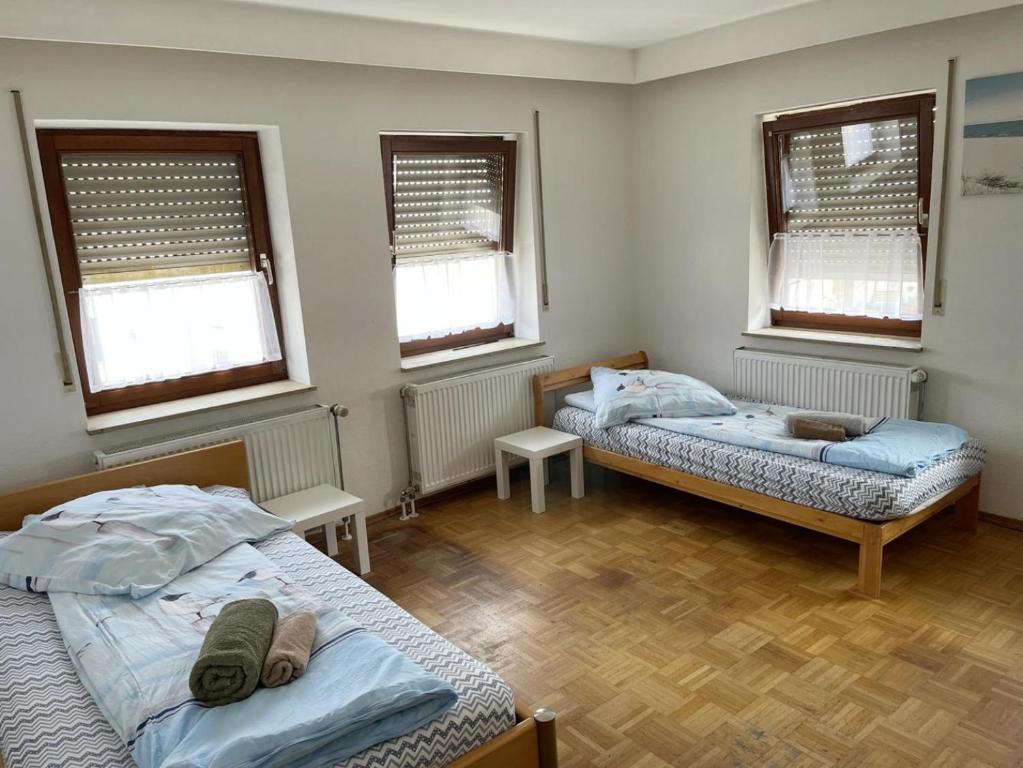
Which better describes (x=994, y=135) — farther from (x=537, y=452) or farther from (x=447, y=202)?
(x=447, y=202)

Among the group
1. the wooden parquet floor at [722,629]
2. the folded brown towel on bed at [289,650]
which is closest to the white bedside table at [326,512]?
the wooden parquet floor at [722,629]

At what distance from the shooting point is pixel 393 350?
433cm

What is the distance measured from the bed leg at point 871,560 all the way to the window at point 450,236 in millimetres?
2507

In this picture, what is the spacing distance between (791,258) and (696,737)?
3.12 meters

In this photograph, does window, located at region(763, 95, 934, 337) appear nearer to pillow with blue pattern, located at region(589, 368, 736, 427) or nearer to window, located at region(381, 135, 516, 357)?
pillow with blue pattern, located at region(589, 368, 736, 427)

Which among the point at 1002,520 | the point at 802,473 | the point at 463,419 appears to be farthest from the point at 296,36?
the point at 1002,520

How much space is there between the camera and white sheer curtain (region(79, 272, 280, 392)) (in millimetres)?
3559

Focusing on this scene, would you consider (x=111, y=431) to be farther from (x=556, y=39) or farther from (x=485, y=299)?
(x=556, y=39)

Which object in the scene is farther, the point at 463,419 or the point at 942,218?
the point at 463,419

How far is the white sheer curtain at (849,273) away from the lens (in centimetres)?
420

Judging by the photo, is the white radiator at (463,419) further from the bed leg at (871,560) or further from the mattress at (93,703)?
the bed leg at (871,560)

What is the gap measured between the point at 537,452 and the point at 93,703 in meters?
2.64

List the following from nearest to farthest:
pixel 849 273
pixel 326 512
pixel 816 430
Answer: pixel 326 512, pixel 816 430, pixel 849 273

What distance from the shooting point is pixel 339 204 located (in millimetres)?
4020
